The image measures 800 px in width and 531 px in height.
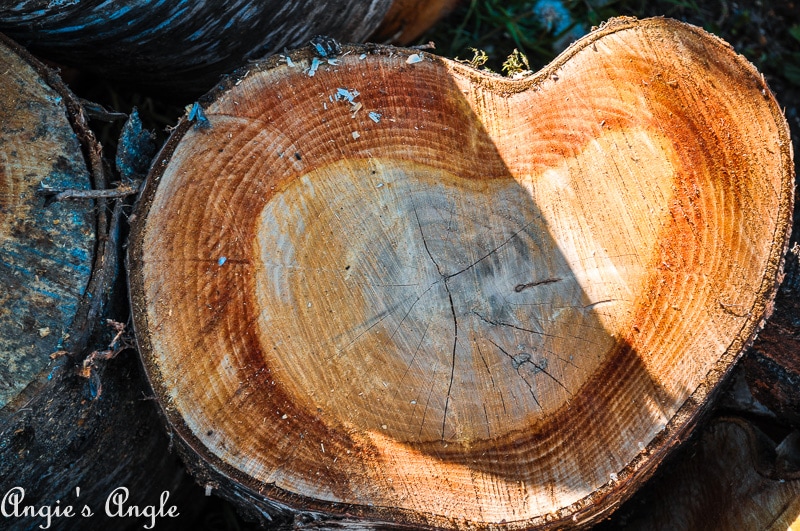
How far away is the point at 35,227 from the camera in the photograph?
4.98 feet

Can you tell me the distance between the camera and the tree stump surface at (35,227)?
1479 mm

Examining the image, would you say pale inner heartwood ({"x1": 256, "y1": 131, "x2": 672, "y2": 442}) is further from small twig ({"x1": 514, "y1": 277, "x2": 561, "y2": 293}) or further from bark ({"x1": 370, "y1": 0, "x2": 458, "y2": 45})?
bark ({"x1": 370, "y1": 0, "x2": 458, "y2": 45})

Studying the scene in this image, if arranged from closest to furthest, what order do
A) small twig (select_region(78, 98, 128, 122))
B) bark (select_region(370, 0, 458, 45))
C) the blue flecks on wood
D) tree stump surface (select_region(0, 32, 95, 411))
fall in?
tree stump surface (select_region(0, 32, 95, 411)) → the blue flecks on wood → small twig (select_region(78, 98, 128, 122)) → bark (select_region(370, 0, 458, 45))

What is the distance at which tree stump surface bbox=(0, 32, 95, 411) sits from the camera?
1.48 metres

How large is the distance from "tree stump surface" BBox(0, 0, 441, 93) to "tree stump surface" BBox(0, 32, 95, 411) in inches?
8.6

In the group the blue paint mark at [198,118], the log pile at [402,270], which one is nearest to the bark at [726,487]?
the log pile at [402,270]

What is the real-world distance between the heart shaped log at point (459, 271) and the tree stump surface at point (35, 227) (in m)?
0.17

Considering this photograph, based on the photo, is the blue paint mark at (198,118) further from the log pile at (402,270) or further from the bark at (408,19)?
the bark at (408,19)

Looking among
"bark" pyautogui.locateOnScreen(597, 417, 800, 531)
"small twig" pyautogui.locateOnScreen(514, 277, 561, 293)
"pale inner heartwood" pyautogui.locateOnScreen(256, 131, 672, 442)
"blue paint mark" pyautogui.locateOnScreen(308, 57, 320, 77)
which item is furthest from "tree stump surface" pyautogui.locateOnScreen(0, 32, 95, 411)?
"bark" pyautogui.locateOnScreen(597, 417, 800, 531)

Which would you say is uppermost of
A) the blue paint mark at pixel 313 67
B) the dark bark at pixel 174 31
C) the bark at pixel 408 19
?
the bark at pixel 408 19

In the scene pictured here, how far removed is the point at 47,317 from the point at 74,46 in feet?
2.98

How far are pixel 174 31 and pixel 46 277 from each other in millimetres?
859

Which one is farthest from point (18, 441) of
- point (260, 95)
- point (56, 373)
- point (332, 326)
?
point (260, 95)

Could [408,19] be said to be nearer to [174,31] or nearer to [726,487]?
[174,31]
